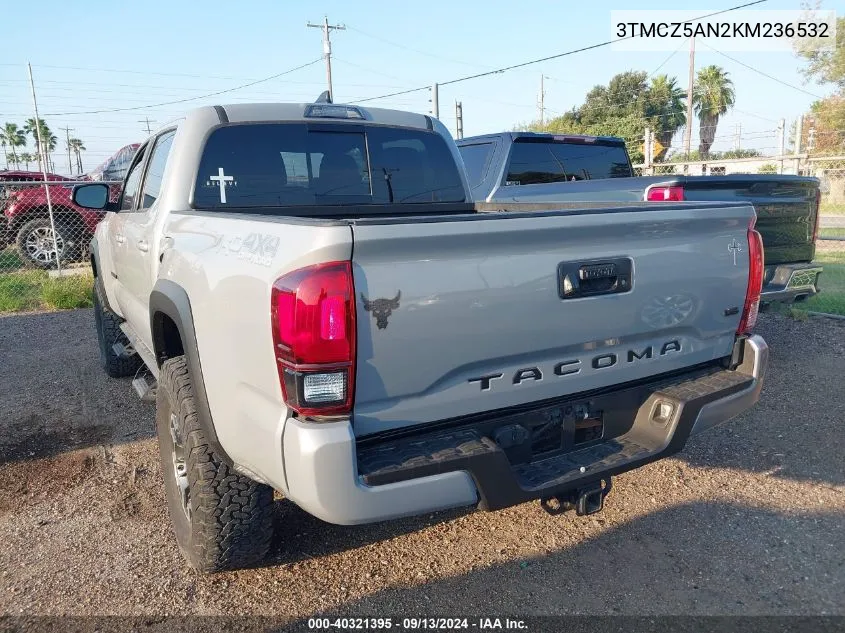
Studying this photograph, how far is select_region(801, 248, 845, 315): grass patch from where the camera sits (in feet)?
24.5

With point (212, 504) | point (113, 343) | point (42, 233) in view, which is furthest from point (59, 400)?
point (42, 233)

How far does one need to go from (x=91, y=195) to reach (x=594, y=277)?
150 inches

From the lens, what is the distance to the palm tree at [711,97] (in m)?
51.0

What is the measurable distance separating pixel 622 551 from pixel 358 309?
187 centimetres

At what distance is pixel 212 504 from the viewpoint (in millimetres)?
2604

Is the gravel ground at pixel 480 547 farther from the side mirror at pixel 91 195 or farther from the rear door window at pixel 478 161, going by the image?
the rear door window at pixel 478 161

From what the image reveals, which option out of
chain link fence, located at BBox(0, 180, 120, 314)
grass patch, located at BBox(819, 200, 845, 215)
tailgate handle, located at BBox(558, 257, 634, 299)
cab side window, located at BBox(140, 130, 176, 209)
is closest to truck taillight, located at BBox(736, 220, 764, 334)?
tailgate handle, located at BBox(558, 257, 634, 299)

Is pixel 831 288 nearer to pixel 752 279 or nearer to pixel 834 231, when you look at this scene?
pixel 752 279

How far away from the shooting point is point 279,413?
212cm

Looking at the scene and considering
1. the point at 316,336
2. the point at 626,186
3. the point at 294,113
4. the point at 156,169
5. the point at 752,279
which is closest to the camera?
the point at 316,336

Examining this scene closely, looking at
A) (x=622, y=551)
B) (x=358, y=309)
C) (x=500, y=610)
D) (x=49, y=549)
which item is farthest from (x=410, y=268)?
(x=49, y=549)

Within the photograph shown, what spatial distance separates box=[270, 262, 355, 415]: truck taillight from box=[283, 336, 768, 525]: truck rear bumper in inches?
3.5

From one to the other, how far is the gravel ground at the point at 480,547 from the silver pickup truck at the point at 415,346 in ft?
0.94

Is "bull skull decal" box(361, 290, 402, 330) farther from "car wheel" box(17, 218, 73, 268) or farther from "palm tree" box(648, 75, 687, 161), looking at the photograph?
"palm tree" box(648, 75, 687, 161)
